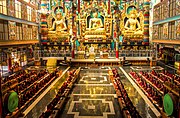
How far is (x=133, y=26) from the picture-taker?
79.0 ft

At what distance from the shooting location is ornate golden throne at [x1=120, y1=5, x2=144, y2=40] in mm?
23938

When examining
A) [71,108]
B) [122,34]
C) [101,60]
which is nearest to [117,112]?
[71,108]

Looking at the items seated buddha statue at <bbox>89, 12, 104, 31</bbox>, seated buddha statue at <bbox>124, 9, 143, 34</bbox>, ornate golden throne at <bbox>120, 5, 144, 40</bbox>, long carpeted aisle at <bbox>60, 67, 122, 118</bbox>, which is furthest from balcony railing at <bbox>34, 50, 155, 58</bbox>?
long carpeted aisle at <bbox>60, 67, 122, 118</bbox>

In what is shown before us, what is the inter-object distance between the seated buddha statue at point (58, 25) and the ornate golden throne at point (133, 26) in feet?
21.4

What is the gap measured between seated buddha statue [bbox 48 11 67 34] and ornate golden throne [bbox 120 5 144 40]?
653 centimetres

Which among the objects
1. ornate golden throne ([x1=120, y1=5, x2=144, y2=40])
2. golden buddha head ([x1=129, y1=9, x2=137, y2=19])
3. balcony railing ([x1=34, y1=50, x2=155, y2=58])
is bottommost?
balcony railing ([x1=34, y1=50, x2=155, y2=58])

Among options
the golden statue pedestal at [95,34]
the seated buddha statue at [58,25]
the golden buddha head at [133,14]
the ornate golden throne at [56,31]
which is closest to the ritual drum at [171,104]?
A: the golden statue pedestal at [95,34]

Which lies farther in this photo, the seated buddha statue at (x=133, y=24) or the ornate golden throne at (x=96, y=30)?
the ornate golden throne at (x=96, y=30)

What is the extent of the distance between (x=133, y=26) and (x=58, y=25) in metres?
8.37

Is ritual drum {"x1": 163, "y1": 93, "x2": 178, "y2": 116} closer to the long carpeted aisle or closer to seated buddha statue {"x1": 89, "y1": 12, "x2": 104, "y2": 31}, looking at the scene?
the long carpeted aisle

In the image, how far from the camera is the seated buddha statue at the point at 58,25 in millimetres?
24672

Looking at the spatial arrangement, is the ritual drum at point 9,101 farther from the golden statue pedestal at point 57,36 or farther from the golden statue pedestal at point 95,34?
the golden statue pedestal at point 57,36

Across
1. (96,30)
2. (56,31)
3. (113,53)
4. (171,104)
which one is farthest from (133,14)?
(171,104)

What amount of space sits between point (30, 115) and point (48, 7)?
63.3 ft
